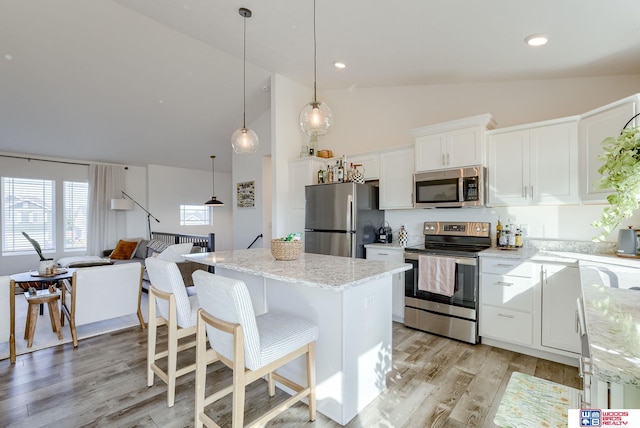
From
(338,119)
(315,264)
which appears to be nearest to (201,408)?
(315,264)

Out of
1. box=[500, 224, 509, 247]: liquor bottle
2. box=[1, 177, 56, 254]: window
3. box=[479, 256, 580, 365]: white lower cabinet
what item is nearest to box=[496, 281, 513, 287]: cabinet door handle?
box=[479, 256, 580, 365]: white lower cabinet

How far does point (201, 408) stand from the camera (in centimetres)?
174

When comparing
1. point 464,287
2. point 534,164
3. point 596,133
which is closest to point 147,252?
point 464,287

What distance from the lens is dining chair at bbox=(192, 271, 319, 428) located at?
58.2 inches

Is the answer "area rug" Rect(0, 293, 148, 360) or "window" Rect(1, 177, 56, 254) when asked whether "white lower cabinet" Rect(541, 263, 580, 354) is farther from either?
"window" Rect(1, 177, 56, 254)

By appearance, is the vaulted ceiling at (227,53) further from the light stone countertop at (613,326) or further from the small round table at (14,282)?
the small round table at (14,282)

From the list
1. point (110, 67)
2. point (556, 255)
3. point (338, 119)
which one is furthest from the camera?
point (338, 119)

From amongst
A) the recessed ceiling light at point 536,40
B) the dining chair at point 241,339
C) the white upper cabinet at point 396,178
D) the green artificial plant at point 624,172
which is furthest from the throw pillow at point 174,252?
the recessed ceiling light at point 536,40

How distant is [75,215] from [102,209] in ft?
1.69

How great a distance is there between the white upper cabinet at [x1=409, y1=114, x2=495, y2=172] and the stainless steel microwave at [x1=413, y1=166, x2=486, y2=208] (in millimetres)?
80

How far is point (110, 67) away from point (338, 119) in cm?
324

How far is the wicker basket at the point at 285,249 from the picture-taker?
231 centimetres

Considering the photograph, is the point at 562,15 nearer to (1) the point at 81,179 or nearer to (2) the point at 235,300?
(2) the point at 235,300

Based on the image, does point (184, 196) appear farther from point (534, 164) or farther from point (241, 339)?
point (534, 164)
